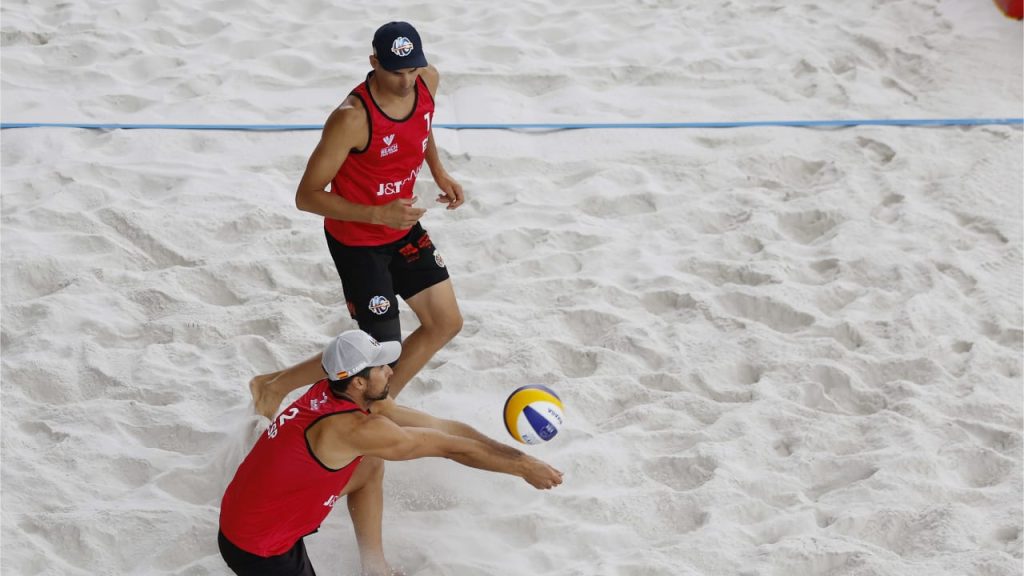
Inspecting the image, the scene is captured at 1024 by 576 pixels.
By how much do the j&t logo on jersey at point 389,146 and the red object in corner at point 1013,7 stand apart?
4.40 meters

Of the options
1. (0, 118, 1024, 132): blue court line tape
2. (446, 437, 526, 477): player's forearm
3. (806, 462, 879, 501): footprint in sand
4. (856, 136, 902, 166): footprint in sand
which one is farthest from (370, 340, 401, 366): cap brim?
(856, 136, 902, 166): footprint in sand

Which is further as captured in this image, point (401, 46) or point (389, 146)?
point (389, 146)

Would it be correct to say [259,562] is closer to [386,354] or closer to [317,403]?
[317,403]

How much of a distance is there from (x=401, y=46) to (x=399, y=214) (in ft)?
1.69

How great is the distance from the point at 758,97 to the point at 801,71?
Answer: 1.28 ft

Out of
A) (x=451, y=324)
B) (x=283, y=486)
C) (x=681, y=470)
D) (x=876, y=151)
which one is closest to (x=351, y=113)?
(x=451, y=324)

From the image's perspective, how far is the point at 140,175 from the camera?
18.0ft

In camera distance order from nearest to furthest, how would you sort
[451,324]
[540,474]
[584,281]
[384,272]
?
[540,474] → [384,272] → [451,324] → [584,281]

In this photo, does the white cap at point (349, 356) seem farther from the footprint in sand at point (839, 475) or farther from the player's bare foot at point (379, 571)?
the footprint in sand at point (839, 475)

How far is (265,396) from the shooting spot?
3992 mm

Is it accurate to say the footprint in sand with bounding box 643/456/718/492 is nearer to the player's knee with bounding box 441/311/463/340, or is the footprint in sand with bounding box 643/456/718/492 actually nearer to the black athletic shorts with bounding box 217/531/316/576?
the player's knee with bounding box 441/311/463/340

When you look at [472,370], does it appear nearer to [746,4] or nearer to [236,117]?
[236,117]

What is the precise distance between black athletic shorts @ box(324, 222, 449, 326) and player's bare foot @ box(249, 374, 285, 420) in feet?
1.37

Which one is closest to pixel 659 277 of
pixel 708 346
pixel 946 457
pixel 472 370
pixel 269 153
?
pixel 708 346
